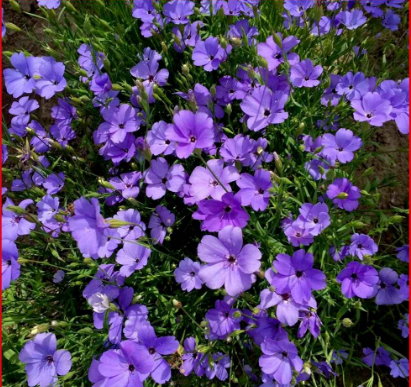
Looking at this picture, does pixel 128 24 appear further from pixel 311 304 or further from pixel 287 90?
pixel 311 304

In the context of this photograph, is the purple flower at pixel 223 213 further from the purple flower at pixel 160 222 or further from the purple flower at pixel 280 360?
the purple flower at pixel 280 360

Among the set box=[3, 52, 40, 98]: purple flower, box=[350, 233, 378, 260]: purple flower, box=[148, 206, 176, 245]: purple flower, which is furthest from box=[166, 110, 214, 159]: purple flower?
box=[3, 52, 40, 98]: purple flower

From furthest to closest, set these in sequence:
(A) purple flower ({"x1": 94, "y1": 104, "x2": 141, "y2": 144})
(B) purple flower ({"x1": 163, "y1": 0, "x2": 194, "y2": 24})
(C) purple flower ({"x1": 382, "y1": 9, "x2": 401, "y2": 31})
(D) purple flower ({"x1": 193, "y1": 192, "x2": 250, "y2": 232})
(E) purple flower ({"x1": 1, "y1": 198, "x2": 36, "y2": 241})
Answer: (C) purple flower ({"x1": 382, "y1": 9, "x2": 401, "y2": 31})
(B) purple flower ({"x1": 163, "y1": 0, "x2": 194, "y2": 24})
(A) purple flower ({"x1": 94, "y1": 104, "x2": 141, "y2": 144})
(E) purple flower ({"x1": 1, "y1": 198, "x2": 36, "y2": 241})
(D) purple flower ({"x1": 193, "y1": 192, "x2": 250, "y2": 232})

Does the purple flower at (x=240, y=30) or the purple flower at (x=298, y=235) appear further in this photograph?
the purple flower at (x=240, y=30)

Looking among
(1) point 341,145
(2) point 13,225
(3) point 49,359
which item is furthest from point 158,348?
(1) point 341,145

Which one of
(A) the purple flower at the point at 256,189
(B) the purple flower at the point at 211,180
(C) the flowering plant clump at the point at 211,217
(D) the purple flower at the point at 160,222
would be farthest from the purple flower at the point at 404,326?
(D) the purple flower at the point at 160,222

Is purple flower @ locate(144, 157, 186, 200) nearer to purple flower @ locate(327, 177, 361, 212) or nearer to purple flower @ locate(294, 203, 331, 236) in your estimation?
purple flower @ locate(294, 203, 331, 236)

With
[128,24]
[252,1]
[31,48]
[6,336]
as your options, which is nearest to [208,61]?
[252,1]

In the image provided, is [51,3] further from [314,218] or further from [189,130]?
[314,218]
